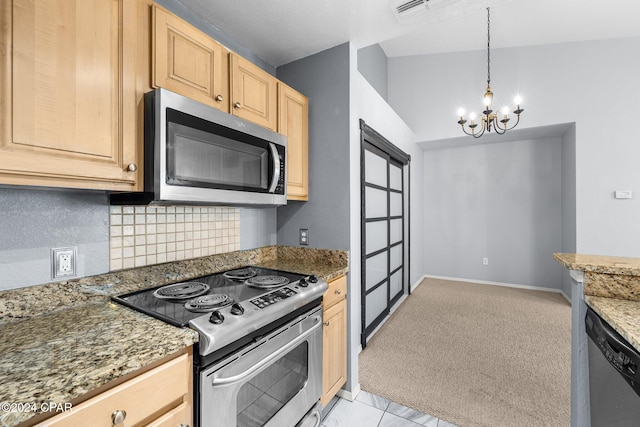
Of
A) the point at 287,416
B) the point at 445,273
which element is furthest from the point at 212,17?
the point at 445,273

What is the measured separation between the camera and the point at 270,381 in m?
1.31

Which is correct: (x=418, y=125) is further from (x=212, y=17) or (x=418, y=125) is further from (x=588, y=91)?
(x=212, y=17)

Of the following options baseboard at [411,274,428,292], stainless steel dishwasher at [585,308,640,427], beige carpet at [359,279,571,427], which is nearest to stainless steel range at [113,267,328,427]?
beige carpet at [359,279,571,427]

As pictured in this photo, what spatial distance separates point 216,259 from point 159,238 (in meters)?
0.40

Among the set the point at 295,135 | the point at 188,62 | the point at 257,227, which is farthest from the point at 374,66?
the point at 188,62

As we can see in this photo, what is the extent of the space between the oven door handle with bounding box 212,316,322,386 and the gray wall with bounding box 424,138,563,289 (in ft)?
13.7

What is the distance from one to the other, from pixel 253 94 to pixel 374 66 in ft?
9.93

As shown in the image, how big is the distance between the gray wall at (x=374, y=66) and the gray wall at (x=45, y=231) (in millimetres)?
3238

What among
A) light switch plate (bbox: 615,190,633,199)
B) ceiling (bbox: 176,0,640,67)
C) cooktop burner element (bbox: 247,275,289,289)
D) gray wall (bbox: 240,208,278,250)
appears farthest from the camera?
light switch plate (bbox: 615,190,633,199)

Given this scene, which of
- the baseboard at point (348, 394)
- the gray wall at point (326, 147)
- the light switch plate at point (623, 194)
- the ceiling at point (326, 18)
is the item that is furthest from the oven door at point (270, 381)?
the light switch plate at point (623, 194)

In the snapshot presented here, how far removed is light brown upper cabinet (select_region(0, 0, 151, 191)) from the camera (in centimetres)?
87

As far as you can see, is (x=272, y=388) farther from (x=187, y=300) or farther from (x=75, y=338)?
(x=75, y=338)

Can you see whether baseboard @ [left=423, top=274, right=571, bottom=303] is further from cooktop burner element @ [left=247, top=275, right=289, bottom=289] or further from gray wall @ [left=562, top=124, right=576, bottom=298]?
cooktop burner element @ [left=247, top=275, right=289, bottom=289]

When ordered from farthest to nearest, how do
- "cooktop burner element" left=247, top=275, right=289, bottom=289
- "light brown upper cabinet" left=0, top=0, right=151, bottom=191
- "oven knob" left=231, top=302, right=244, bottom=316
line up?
"cooktop burner element" left=247, top=275, right=289, bottom=289 < "oven knob" left=231, top=302, right=244, bottom=316 < "light brown upper cabinet" left=0, top=0, right=151, bottom=191
